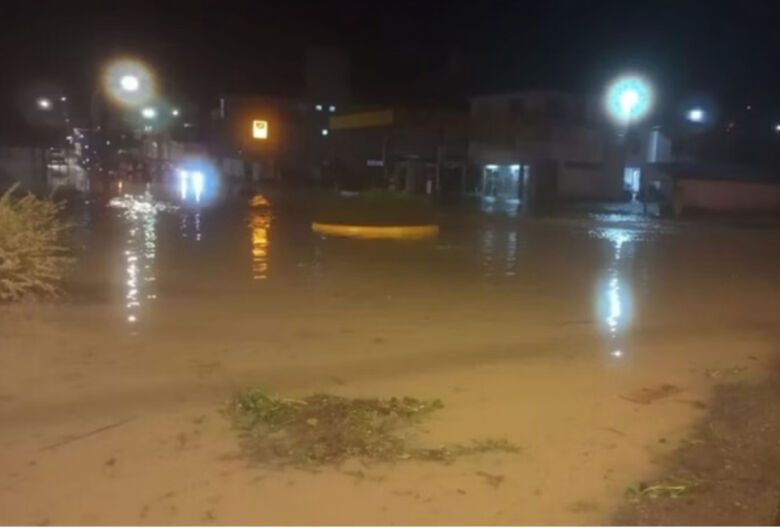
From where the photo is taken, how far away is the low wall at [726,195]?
42594 mm

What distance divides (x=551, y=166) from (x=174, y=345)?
4044 cm

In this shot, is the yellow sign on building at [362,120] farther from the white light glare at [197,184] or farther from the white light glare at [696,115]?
the white light glare at [696,115]

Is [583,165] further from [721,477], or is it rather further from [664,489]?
[664,489]

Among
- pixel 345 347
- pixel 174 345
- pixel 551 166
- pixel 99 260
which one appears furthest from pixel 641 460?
pixel 551 166

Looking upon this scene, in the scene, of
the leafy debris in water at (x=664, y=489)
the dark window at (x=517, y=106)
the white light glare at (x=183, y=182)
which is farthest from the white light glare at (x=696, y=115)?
the leafy debris in water at (x=664, y=489)

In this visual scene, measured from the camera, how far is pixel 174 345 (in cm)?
1018

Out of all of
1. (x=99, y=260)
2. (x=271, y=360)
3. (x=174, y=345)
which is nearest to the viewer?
(x=271, y=360)

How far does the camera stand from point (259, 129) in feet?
204

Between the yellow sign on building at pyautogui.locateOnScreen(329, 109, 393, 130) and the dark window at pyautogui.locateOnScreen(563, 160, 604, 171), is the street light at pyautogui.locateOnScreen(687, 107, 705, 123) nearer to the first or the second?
the dark window at pyautogui.locateOnScreen(563, 160, 604, 171)

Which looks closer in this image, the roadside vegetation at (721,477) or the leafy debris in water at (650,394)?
the roadside vegetation at (721,477)

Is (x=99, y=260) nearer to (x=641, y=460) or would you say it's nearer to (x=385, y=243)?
(x=385, y=243)

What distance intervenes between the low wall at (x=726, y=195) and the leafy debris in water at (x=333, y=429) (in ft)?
119

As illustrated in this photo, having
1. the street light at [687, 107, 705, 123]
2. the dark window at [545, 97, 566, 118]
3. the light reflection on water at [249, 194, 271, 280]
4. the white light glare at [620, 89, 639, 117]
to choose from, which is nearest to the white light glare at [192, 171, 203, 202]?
the light reflection on water at [249, 194, 271, 280]

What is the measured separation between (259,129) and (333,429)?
185ft
